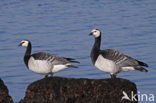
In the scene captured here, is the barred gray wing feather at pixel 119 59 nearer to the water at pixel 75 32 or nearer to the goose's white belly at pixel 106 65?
the goose's white belly at pixel 106 65

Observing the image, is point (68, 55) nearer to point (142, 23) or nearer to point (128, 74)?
point (128, 74)

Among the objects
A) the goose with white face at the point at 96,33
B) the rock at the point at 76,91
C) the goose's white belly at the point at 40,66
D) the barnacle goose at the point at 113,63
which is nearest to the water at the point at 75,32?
the goose's white belly at the point at 40,66

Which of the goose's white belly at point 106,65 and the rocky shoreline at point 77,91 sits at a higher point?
the rocky shoreline at point 77,91

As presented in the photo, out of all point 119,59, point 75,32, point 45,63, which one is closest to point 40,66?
point 45,63

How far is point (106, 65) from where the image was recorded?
1631 cm

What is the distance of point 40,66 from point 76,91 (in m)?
3.73

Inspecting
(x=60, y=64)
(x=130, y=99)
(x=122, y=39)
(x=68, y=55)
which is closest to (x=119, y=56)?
(x=60, y=64)

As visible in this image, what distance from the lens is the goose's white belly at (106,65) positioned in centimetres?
1628

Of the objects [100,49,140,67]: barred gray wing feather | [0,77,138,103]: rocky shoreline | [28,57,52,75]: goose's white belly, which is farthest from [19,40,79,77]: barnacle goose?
[0,77,138,103]: rocky shoreline

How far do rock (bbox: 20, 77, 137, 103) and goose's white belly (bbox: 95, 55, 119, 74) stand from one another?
263 centimetres

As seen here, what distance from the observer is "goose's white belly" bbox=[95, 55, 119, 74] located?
1628cm

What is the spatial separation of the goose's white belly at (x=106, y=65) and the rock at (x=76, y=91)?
2632 millimetres

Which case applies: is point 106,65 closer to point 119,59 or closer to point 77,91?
point 119,59

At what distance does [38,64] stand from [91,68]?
4.41 meters
